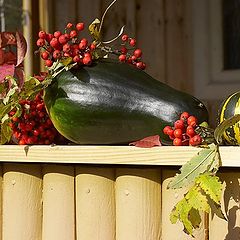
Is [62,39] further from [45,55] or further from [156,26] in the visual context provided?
[156,26]

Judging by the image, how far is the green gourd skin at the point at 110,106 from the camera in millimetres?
1486

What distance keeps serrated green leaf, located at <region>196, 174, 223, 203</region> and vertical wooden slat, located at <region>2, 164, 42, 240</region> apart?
1.49 feet

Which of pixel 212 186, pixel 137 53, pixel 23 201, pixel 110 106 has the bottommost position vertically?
pixel 23 201

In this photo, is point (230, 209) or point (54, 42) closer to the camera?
point (230, 209)

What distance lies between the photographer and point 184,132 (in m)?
1.37

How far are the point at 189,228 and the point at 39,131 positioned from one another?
0.49 meters

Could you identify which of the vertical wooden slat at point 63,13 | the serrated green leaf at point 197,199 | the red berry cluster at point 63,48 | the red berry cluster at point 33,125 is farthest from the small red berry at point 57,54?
the vertical wooden slat at point 63,13

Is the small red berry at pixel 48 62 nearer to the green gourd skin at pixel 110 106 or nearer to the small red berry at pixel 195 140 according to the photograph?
the green gourd skin at pixel 110 106

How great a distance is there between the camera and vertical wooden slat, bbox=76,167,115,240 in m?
1.45

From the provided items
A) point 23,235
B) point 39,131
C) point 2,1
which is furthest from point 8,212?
point 2,1

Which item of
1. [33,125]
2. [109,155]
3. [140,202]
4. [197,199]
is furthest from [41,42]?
[197,199]

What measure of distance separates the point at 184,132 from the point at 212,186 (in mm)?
174

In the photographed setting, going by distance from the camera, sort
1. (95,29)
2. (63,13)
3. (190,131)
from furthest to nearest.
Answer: (63,13) → (95,29) → (190,131)

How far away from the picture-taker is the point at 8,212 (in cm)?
160
